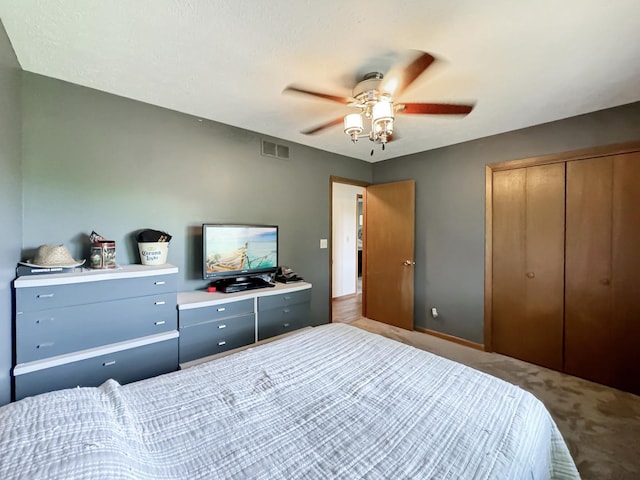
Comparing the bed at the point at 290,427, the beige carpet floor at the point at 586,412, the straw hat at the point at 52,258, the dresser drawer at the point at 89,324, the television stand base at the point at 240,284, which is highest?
the straw hat at the point at 52,258

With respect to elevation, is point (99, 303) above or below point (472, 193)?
below

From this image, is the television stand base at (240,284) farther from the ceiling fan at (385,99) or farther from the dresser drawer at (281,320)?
the ceiling fan at (385,99)

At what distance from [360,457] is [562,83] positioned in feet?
8.87

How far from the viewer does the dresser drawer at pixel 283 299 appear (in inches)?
103

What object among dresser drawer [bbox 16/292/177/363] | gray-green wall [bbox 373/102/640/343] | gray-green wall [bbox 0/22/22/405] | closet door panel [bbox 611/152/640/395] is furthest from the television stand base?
closet door panel [bbox 611/152/640/395]

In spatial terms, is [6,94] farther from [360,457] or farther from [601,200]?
[601,200]

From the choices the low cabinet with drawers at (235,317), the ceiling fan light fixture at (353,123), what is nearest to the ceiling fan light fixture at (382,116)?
the ceiling fan light fixture at (353,123)

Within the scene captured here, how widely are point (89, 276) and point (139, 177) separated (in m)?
0.97

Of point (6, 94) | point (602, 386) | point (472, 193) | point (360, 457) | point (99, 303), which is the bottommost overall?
point (602, 386)

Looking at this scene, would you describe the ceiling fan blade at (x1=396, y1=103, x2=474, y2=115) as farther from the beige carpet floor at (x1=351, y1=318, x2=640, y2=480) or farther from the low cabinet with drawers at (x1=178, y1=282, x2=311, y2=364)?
the beige carpet floor at (x1=351, y1=318, x2=640, y2=480)

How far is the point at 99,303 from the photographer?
5.92ft

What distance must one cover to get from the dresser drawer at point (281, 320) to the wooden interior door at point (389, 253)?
151 centimetres

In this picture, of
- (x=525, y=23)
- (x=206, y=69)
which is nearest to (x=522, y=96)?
(x=525, y=23)

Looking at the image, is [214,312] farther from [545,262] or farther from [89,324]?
[545,262]
